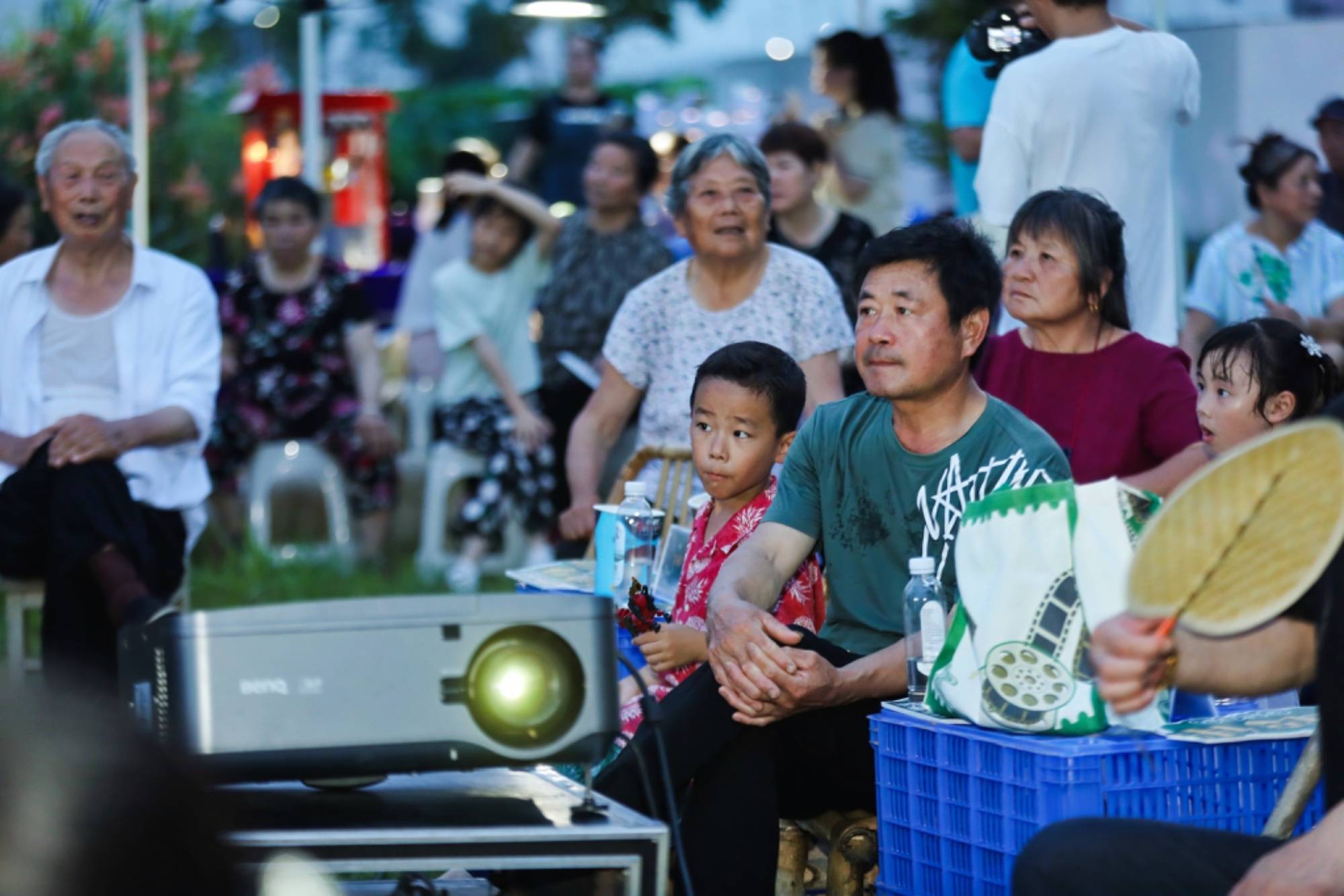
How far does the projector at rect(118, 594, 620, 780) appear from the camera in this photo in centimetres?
198

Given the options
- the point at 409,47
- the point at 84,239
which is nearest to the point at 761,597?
the point at 84,239

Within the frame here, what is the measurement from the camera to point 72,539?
14.2 ft

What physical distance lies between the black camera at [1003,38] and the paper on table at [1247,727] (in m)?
2.37

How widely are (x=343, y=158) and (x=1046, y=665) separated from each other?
8927mm

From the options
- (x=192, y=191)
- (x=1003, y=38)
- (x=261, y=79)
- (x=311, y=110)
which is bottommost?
(x=1003, y=38)

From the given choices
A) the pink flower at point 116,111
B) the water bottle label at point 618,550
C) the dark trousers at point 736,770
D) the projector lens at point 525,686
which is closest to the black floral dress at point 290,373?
the pink flower at point 116,111

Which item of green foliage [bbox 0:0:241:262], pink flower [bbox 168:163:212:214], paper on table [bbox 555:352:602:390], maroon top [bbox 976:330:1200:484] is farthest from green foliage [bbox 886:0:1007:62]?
maroon top [bbox 976:330:1200:484]

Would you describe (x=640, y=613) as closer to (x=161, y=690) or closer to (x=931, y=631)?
(x=931, y=631)

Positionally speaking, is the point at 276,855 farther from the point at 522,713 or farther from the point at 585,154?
the point at 585,154

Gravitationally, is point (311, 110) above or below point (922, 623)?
above

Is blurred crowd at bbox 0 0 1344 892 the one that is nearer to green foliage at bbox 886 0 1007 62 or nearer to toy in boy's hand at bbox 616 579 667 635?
toy in boy's hand at bbox 616 579 667 635

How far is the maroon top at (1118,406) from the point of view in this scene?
3496 mm

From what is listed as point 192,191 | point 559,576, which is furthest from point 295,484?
point 559,576

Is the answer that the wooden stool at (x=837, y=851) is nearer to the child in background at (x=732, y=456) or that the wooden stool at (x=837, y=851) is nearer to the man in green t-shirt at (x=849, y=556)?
the man in green t-shirt at (x=849, y=556)
